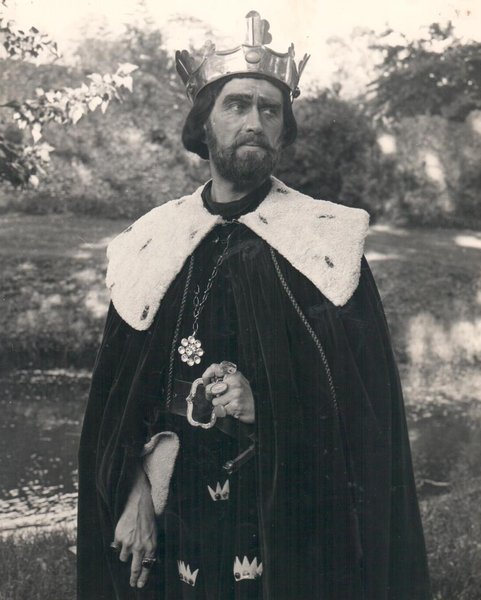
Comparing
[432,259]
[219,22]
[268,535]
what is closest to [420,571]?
[268,535]

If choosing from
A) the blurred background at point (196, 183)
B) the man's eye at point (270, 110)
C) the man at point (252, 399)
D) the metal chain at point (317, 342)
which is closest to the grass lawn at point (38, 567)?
the blurred background at point (196, 183)

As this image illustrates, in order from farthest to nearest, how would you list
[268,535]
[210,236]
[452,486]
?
[452,486] → [210,236] → [268,535]

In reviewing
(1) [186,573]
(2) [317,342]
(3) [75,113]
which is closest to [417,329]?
(2) [317,342]

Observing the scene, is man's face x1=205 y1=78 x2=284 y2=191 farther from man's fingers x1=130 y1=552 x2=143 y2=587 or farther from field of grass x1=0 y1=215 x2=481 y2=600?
man's fingers x1=130 y1=552 x2=143 y2=587

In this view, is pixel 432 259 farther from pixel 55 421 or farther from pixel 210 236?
pixel 55 421

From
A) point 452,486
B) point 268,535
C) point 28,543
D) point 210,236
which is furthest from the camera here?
point 452,486

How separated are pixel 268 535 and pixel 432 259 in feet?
4.57

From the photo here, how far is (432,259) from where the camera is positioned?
3.01m

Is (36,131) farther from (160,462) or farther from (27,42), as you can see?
(160,462)

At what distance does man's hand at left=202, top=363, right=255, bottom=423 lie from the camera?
6.89 feet

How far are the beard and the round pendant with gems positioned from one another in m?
0.48

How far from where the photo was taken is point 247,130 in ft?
7.25

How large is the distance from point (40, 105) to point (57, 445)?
125 cm

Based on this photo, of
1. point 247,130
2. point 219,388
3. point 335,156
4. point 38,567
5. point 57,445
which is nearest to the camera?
point 219,388
